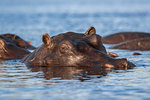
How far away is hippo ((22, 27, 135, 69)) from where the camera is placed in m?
11.5

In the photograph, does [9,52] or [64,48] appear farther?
[9,52]

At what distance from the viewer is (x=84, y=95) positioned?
842 cm

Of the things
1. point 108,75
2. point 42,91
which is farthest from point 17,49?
point 42,91

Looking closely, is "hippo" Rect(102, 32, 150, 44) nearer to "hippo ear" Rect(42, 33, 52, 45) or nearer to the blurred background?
the blurred background

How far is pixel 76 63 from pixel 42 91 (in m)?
3.05

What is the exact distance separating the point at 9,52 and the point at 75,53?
4001 millimetres

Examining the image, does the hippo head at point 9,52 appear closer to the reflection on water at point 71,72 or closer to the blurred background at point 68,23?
the reflection on water at point 71,72

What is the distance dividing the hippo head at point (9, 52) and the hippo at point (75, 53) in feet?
8.77

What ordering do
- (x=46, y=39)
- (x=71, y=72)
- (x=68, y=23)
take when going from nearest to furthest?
1. (x=71, y=72)
2. (x=46, y=39)
3. (x=68, y=23)

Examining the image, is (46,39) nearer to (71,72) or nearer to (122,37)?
(71,72)

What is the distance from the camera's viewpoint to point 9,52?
1502 cm

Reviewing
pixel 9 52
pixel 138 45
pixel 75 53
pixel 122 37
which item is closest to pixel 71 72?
pixel 75 53

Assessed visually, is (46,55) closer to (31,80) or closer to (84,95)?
(31,80)

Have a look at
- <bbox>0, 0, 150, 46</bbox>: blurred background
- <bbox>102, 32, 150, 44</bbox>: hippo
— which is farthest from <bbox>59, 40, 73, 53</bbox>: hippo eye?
<bbox>102, 32, 150, 44</bbox>: hippo
